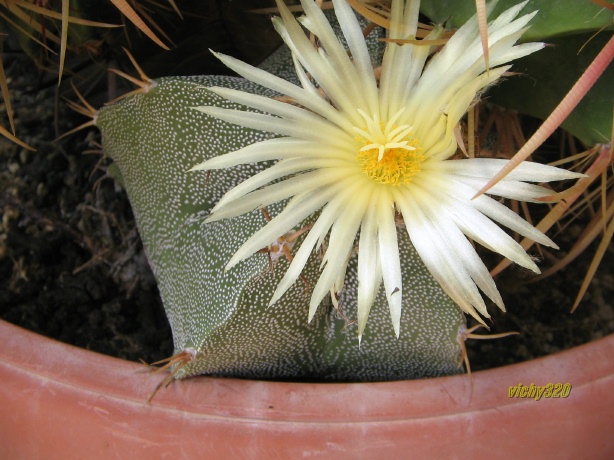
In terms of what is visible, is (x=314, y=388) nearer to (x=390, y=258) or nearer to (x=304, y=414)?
(x=304, y=414)

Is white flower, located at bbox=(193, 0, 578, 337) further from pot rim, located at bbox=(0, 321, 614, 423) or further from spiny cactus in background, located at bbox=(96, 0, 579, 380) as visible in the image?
pot rim, located at bbox=(0, 321, 614, 423)

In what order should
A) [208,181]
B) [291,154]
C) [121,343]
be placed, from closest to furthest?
[291,154]
[208,181]
[121,343]

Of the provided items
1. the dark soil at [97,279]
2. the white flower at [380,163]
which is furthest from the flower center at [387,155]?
the dark soil at [97,279]

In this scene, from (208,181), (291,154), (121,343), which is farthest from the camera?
(121,343)

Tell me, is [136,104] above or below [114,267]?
above

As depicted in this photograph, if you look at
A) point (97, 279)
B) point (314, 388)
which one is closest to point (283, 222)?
point (314, 388)

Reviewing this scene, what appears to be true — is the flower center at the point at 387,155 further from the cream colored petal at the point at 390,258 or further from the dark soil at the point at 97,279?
the dark soil at the point at 97,279

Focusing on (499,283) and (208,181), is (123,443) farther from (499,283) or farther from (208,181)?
(499,283)

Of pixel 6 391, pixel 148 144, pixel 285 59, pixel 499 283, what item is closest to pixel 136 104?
pixel 148 144
